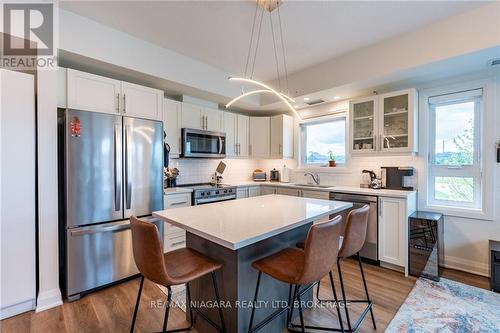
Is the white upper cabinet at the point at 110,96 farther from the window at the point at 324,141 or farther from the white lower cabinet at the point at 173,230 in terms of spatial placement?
the window at the point at 324,141

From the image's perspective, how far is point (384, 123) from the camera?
10.4 feet

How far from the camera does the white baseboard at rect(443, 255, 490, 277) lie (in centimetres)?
271

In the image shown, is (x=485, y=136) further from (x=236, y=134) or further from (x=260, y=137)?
(x=236, y=134)

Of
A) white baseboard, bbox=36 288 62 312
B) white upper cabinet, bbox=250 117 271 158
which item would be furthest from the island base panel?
white upper cabinet, bbox=250 117 271 158

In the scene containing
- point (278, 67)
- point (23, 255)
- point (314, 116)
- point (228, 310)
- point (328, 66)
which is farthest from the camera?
point (314, 116)

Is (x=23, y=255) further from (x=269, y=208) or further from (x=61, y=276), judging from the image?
(x=269, y=208)

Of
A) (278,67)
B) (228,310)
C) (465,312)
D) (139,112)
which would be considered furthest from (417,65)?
(139,112)

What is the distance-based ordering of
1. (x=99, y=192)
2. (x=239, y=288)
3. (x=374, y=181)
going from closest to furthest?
(x=239, y=288) < (x=99, y=192) < (x=374, y=181)

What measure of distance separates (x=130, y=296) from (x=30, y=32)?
254cm

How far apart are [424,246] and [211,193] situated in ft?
9.02

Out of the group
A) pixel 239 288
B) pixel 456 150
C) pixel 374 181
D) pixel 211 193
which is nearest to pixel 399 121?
pixel 456 150

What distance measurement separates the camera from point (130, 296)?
229 centimetres

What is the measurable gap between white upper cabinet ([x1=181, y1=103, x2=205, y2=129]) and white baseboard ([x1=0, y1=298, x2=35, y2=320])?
252 cm

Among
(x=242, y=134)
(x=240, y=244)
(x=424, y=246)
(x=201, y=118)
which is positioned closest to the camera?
(x=240, y=244)
